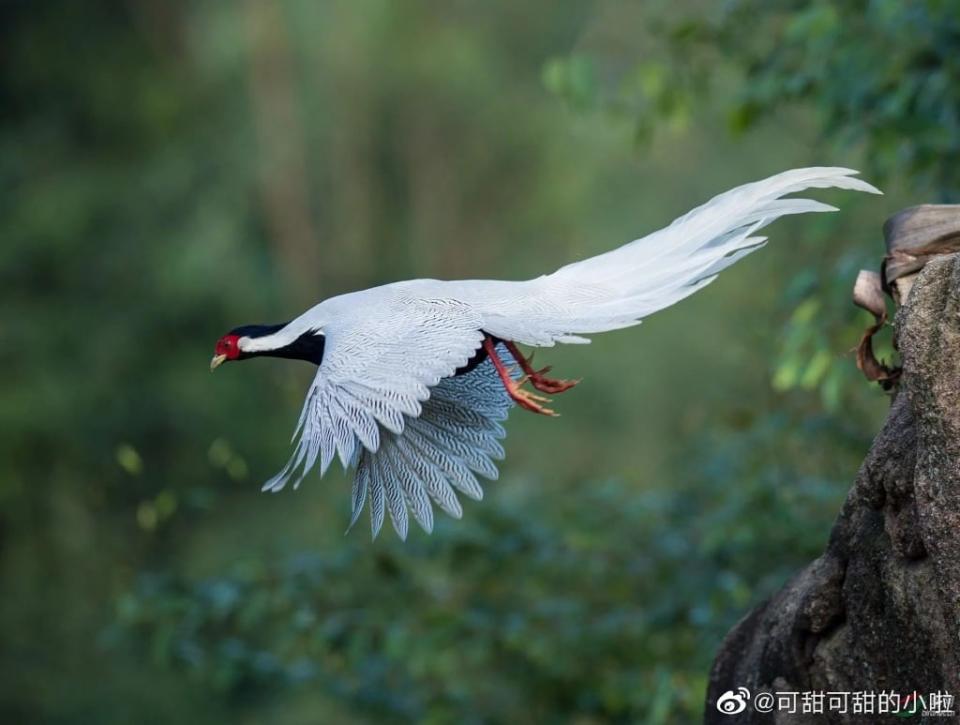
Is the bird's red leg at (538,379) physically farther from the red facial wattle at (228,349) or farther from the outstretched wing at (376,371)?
the red facial wattle at (228,349)

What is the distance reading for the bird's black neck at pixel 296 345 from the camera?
3.76m

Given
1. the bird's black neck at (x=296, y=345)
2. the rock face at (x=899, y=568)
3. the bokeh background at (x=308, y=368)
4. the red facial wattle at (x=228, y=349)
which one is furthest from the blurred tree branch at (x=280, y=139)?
the rock face at (x=899, y=568)

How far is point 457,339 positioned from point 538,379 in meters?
0.41

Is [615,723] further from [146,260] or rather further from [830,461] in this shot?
[146,260]

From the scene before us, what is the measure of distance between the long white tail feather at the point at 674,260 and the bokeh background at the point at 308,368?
7.85 ft

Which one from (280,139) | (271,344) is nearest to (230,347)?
(271,344)

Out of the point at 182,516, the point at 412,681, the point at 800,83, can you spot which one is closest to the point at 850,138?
the point at 800,83

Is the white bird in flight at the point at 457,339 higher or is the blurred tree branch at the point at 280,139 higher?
the blurred tree branch at the point at 280,139

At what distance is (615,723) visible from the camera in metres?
6.19

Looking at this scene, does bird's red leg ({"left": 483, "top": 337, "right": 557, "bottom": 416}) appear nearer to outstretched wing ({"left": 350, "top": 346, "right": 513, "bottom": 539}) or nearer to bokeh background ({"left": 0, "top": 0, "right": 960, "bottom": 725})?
outstretched wing ({"left": 350, "top": 346, "right": 513, "bottom": 539})

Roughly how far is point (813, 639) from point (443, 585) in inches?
129

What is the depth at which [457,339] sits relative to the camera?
3273 mm

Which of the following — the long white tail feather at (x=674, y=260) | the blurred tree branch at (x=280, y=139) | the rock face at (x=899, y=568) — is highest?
the blurred tree branch at (x=280, y=139)

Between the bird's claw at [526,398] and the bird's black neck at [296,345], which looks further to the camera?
the bird's black neck at [296,345]
